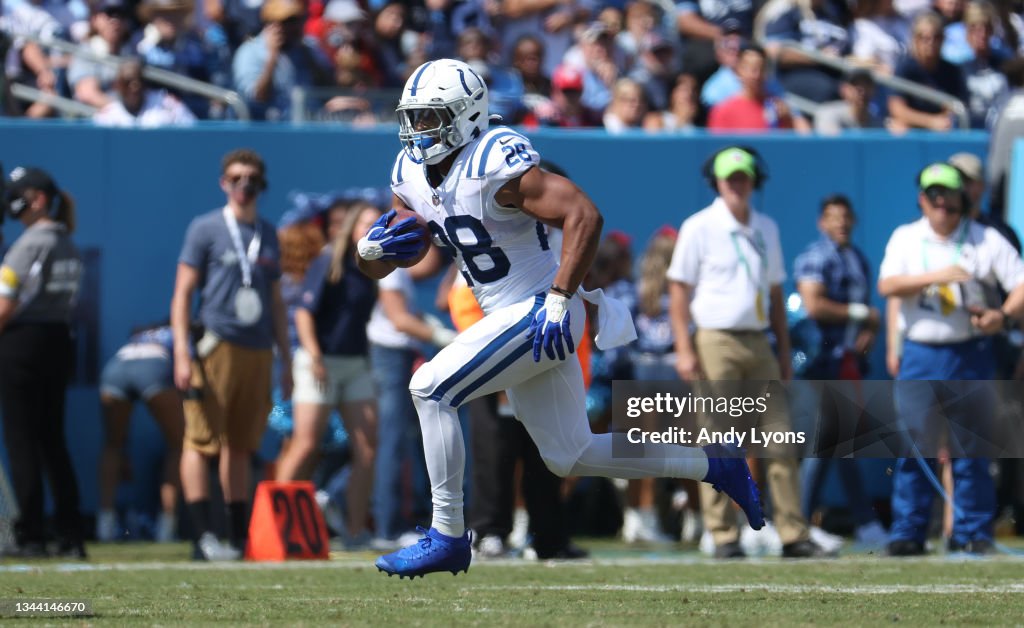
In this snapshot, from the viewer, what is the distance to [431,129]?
6.19 m

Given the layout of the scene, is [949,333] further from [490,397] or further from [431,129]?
[431,129]

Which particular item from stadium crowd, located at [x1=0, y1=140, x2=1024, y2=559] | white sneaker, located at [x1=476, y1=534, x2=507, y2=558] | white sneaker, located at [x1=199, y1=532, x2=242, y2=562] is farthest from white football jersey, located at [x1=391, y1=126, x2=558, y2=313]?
white sneaker, located at [x1=199, y1=532, x2=242, y2=562]

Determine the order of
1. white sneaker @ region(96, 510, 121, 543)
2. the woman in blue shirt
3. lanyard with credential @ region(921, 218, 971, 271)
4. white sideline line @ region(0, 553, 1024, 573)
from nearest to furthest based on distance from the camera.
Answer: white sideline line @ region(0, 553, 1024, 573) → lanyard with credential @ region(921, 218, 971, 271) → the woman in blue shirt → white sneaker @ region(96, 510, 121, 543)

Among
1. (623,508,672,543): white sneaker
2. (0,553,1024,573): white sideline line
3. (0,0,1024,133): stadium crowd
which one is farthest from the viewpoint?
(0,0,1024,133): stadium crowd

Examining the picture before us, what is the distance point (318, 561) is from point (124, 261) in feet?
9.21

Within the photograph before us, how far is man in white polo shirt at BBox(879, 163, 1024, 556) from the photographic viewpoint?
8.94 m

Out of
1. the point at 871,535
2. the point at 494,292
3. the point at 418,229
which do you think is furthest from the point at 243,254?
the point at 871,535

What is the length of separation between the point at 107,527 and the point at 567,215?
5.11 m

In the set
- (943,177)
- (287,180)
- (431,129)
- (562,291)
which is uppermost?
(287,180)

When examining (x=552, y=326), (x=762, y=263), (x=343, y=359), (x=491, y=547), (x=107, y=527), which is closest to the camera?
(x=552, y=326)

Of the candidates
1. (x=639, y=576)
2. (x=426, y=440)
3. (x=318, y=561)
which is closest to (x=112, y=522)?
(x=318, y=561)

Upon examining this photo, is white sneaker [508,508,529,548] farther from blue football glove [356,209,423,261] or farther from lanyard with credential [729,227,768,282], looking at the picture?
blue football glove [356,209,423,261]

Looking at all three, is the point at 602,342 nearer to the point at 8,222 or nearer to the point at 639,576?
the point at 639,576

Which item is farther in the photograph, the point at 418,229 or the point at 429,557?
the point at 418,229
